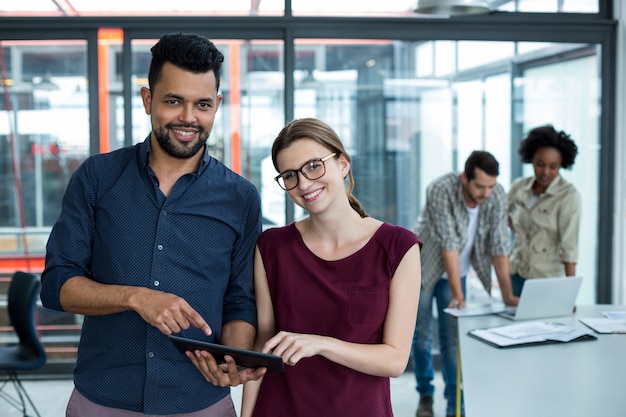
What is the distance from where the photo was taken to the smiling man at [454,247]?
4.19 meters

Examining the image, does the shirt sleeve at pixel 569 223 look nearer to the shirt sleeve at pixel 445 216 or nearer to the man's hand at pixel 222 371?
the shirt sleeve at pixel 445 216

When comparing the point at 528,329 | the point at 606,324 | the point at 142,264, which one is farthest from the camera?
the point at 606,324

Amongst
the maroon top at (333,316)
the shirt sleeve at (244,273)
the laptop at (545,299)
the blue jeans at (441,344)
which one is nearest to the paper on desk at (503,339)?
the laptop at (545,299)

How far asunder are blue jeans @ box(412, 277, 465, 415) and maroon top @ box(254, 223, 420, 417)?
2654 millimetres

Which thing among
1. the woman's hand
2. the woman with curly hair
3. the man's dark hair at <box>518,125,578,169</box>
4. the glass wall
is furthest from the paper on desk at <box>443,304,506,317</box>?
the glass wall

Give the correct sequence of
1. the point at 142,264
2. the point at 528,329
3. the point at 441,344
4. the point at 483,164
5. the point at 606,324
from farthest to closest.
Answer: the point at 441,344
the point at 483,164
the point at 606,324
the point at 528,329
the point at 142,264

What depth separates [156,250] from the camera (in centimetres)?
189

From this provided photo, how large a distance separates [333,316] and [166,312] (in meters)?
Answer: 0.43

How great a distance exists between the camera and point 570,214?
442 cm

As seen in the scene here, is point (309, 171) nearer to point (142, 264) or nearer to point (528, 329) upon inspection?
point (142, 264)

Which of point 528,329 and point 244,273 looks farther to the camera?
point 528,329

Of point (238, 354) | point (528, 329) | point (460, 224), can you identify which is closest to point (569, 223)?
point (460, 224)

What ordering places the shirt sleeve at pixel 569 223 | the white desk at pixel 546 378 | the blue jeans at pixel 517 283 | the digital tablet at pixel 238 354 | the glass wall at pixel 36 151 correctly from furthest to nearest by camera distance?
the glass wall at pixel 36 151
the blue jeans at pixel 517 283
the shirt sleeve at pixel 569 223
the white desk at pixel 546 378
the digital tablet at pixel 238 354

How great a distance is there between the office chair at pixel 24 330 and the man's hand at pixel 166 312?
8.88ft
